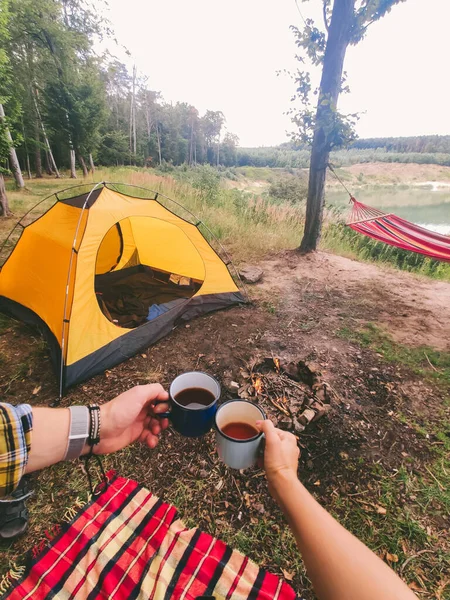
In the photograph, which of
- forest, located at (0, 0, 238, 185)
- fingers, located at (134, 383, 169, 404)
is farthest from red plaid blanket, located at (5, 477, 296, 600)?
forest, located at (0, 0, 238, 185)

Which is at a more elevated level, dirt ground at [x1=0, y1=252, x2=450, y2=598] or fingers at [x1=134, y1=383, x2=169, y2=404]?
fingers at [x1=134, y1=383, x2=169, y2=404]

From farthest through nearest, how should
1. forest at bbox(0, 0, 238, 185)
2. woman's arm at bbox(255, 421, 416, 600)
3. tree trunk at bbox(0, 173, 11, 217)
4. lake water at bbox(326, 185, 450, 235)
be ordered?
Result: lake water at bbox(326, 185, 450, 235) → forest at bbox(0, 0, 238, 185) → tree trunk at bbox(0, 173, 11, 217) → woman's arm at bbox(255, 421, 416, 600)

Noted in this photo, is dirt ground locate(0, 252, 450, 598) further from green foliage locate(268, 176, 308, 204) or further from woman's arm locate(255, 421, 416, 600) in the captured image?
green foliage locate(268, 176, 308, 204)

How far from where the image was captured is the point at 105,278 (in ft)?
12.0

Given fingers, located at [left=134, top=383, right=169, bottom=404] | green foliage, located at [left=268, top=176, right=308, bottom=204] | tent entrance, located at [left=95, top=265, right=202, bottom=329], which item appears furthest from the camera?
green foliage, located at [left=268, top=176, right=308, bottom=204]

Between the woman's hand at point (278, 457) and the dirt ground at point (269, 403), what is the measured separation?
836 millimetres

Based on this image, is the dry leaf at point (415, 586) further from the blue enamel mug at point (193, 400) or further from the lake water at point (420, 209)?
the lake water at point (420, 209)

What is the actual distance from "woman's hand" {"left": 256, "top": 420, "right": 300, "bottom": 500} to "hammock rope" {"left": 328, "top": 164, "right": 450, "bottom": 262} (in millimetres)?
3655

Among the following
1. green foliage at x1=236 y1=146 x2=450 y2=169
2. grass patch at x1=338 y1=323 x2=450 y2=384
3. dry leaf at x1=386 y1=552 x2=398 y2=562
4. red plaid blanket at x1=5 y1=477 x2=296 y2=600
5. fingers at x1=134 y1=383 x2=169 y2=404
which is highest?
green foliage at x1=236 y1=146 x2=450 y2=169

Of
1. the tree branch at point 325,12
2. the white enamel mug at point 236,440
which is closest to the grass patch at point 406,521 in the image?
the white enamel mug at point 236,440

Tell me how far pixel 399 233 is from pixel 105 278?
458cm

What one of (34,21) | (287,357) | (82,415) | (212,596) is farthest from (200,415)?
(34,21)

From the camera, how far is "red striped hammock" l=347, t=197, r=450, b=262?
3.80 metres

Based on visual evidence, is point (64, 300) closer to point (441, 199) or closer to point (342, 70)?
point (342, 70)
